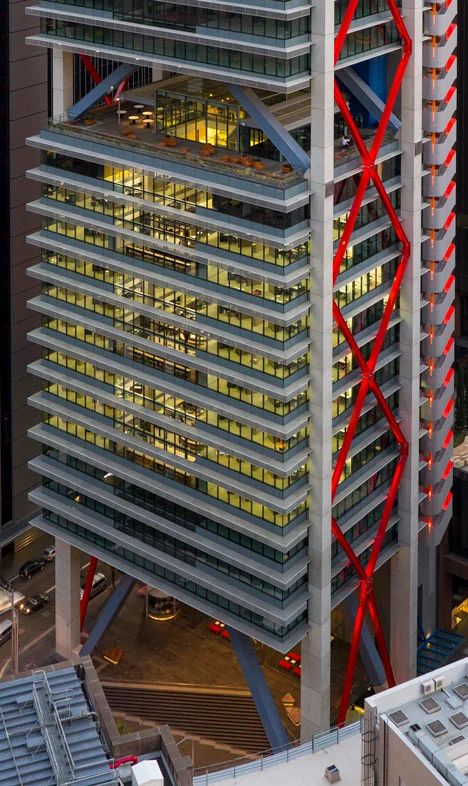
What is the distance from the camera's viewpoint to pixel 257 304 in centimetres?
14975

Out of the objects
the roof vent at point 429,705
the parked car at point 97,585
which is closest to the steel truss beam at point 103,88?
the parked car at point 97,585

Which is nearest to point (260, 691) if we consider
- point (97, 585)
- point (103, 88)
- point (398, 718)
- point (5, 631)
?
point (5, 631)

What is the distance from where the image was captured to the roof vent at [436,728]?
117 meters

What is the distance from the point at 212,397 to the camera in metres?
157

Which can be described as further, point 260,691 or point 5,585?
point 5,585

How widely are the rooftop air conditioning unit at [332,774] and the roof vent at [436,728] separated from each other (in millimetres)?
16094

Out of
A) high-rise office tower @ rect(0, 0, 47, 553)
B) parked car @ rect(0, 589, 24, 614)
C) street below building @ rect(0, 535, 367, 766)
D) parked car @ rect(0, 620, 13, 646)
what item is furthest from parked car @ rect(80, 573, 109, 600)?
high-rise office tower @ rect(0, 0, 47, 553)

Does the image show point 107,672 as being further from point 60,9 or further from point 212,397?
point 60,9

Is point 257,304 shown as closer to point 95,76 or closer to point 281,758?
point 95,76

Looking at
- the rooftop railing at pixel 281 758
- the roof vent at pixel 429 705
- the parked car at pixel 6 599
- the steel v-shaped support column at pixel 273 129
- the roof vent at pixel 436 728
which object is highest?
the steel v-shaped support column at pixel 273 129

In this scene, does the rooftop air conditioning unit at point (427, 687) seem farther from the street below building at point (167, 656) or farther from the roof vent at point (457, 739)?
the street below building at point (167, 656)

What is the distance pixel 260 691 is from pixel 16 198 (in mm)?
64517

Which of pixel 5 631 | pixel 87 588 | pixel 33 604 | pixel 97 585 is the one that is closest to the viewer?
pixel 87 588

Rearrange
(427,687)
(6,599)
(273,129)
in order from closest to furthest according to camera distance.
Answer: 1. (427,687)
2. (273,129)
3. (6,599)
